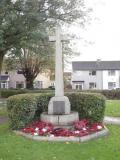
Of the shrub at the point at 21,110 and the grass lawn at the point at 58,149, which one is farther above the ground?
the shrub at the point at 21,110

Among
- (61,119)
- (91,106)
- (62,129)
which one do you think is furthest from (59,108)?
(62,129)

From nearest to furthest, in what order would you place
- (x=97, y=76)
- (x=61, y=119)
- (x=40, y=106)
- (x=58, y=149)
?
(x=58, y=149) → (x=61, y=119) → (x=40, y=106) → (x=97, y=76)

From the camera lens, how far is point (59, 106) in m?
13.5

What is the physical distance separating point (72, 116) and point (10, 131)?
215 centimetres

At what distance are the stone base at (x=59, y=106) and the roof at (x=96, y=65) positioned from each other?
66013 millimetres

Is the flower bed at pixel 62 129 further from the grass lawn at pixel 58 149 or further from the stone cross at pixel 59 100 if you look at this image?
the stone cross at pixel 59 100

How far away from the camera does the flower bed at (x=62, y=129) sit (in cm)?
1169

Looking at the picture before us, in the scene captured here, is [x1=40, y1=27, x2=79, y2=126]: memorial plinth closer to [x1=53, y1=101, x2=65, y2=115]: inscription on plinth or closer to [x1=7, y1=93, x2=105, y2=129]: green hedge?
[x1=53, y1=101, x2=65, y2=115]: inscription on plinth

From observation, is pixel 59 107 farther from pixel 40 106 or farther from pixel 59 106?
pixel 40 106

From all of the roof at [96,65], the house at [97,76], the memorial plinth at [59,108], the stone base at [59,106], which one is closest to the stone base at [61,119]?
the memorial plinth at [59,108]

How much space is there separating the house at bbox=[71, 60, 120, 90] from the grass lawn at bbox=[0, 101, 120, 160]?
6705cm

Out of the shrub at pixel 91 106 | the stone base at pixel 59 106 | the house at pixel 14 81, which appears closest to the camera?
the shrub at pixel 91 106

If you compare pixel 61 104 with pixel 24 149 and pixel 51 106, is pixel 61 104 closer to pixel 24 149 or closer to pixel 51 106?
pixel 51 106

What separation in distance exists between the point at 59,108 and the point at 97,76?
66.0 meters
